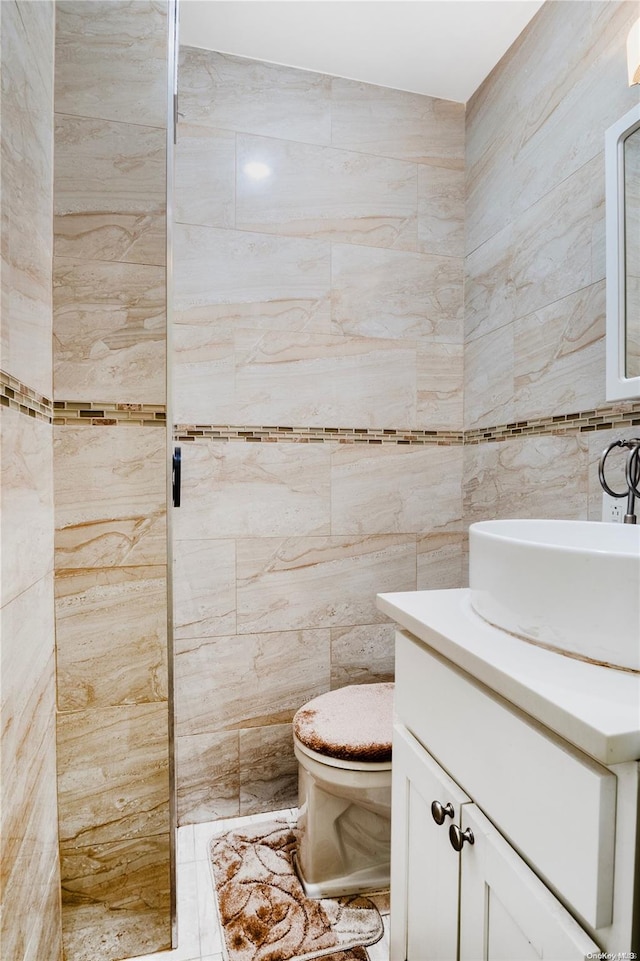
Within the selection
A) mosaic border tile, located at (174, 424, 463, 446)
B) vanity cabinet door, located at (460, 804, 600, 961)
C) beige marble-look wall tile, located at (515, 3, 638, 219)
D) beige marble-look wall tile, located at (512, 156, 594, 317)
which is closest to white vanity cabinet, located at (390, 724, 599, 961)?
vanity cabinet door, located at (460, 804, 600, 961)

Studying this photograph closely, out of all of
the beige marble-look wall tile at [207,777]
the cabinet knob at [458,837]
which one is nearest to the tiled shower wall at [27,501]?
the beige marble-look wall tile at [207,777]

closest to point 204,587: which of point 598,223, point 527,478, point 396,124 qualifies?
point 527,478

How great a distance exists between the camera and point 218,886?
142 centimetres

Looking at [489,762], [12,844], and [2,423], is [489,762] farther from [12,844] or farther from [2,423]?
[2,423]

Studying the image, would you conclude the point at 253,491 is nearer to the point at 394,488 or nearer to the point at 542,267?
the point at 394,488

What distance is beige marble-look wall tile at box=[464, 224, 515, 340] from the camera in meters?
1.71

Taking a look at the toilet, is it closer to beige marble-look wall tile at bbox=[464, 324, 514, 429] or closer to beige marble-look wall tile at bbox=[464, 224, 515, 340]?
beige marble-look wall tile at bbox=[464, 324, 514, 429]

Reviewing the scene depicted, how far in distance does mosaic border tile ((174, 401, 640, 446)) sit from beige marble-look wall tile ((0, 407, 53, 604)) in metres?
0.63

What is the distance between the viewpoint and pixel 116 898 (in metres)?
1.22

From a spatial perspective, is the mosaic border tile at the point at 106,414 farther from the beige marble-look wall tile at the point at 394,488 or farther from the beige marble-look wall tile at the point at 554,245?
the beige marble-look wall tile at the point at 554,245

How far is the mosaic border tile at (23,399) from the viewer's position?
2.65 feet

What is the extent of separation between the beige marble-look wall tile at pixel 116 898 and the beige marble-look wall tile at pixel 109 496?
0.66 metres

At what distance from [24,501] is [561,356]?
4.53ft

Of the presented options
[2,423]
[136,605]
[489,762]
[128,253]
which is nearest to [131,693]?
[136,605]
